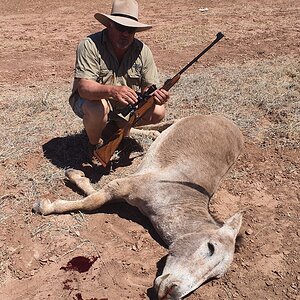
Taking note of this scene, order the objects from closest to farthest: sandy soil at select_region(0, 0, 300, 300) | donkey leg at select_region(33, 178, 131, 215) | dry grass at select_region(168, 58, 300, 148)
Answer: sandy soil at select_region(0, 0, 300, 300), donkey leg at select_region(33, 178, 131, 215), dry grass at select_region(168, 58, 300, 148)

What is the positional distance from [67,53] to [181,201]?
755 centimetres

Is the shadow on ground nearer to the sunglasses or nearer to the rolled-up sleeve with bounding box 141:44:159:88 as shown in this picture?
the rolled-up sleeve with bounding box 141:44:159:88

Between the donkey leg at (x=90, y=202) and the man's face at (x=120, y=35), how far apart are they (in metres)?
1.57

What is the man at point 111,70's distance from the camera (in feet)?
16.1

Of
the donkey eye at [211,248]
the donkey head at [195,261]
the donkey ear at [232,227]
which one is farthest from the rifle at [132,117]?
the donkey eye at [211,248]

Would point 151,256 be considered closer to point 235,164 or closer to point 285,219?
point 285,219

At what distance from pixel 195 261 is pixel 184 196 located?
3.67 feet

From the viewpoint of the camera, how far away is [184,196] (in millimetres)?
4312

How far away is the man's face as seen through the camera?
4934mm

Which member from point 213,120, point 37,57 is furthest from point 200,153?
point 37,57

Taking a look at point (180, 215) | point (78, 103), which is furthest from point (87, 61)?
point (180, 215)

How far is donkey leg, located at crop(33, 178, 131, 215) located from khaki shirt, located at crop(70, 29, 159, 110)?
1.30m

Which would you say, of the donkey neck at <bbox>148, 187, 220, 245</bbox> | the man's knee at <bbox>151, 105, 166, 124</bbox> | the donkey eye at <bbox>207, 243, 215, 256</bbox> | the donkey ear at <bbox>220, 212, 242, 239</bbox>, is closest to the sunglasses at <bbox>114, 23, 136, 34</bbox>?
the man's knee at <bbox>151, 105, 166, 124</bbox>

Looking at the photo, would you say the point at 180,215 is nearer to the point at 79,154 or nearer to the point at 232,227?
the point at 232,227
